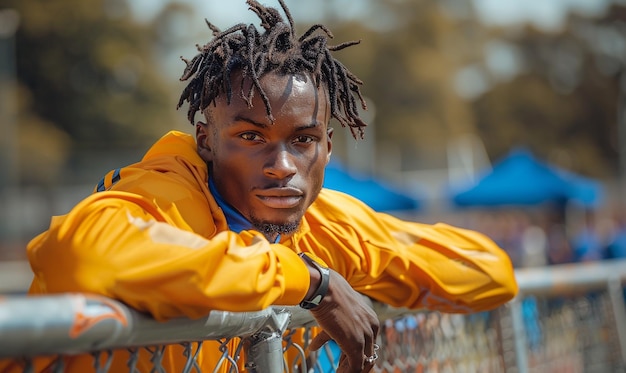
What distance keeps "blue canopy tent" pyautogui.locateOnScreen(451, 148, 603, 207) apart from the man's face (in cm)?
1355

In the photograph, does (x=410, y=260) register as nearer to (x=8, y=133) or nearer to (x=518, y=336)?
(x=518, y=336)

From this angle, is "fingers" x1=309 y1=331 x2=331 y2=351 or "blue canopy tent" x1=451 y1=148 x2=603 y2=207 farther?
"blue canopy tent" x1=451 y1=148 x2=603 y2=207

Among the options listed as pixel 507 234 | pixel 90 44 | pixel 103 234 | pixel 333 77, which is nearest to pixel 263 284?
pixel 103 234

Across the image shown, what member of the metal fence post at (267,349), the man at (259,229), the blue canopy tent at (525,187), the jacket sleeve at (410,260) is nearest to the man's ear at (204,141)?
the man at (259,229)

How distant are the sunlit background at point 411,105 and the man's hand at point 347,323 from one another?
37.3 ft

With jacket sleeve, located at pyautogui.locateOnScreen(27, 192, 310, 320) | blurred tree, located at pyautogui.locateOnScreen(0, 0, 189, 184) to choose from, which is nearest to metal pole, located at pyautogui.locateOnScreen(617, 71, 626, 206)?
blurred tree, located at pyautogui.locateOnScreen(0, 0, 189, 184)

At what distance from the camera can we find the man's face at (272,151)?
275 cm

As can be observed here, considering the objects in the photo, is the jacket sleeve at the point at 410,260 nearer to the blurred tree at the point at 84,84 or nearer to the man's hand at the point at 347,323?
the man's hand at the point at 347,323

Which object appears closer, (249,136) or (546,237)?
(249,136)

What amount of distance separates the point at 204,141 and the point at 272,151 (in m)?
0.34

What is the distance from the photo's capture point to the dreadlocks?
284 centimetres

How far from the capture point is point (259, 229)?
2.82 m

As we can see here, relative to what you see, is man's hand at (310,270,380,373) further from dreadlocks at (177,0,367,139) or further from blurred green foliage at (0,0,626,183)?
blurred green foliage at (0,0,626,183)

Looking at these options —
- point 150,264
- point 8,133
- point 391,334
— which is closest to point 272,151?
point 150,264
